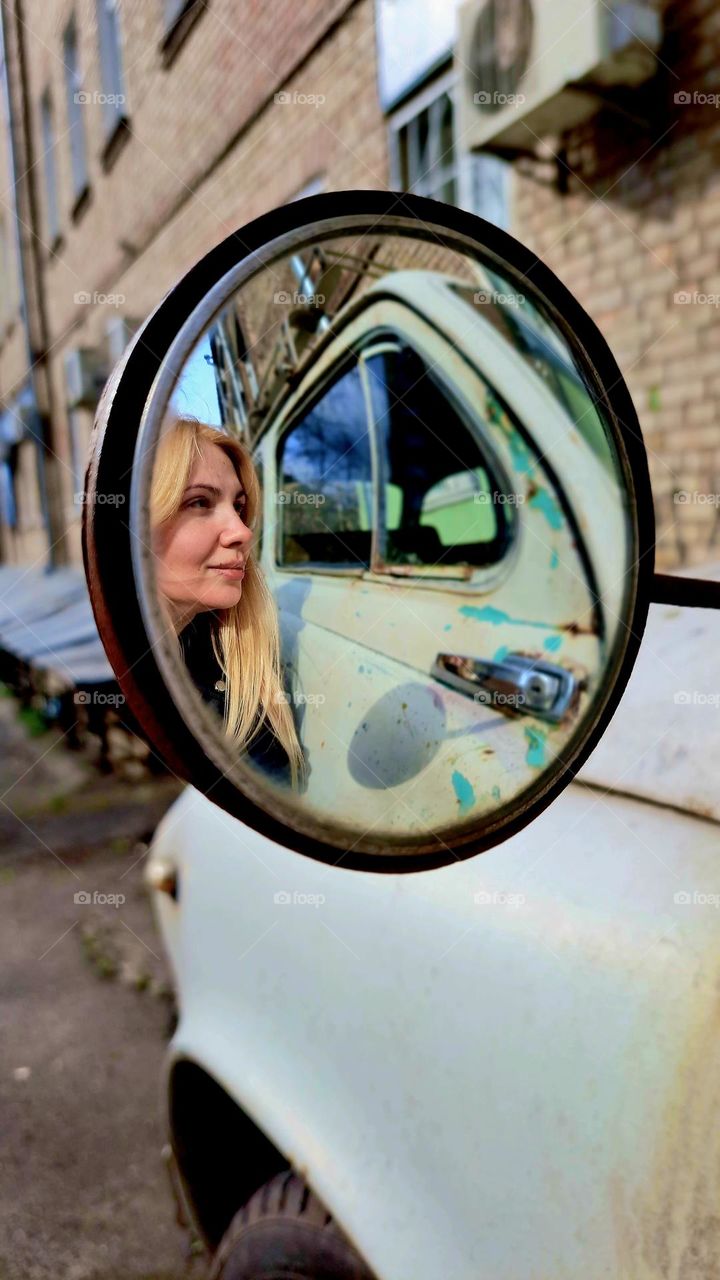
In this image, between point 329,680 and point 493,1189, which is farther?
point 493,1189

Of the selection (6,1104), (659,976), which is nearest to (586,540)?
(659,976)

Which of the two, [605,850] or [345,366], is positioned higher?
[345,366]

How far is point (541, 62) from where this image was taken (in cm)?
409

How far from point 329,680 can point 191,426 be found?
0.65ft

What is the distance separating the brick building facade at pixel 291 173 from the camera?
158 inches

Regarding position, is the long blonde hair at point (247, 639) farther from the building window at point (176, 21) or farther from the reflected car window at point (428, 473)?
the building window at point (176, 21)

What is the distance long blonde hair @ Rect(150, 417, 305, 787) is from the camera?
58cm

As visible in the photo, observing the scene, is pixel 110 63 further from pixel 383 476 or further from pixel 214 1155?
pixel 214 1155

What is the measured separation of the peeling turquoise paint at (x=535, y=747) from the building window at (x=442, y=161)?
470 cm

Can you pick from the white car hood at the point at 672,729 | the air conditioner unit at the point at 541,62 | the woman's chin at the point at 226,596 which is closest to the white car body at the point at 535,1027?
the white car hood at the point at 672,729

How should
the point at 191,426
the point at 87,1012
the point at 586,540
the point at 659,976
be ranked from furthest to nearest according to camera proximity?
the point at 87,1012
the point at 586,540
the point at 659,976
the point at 191,426

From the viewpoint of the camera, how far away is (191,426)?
0.58m

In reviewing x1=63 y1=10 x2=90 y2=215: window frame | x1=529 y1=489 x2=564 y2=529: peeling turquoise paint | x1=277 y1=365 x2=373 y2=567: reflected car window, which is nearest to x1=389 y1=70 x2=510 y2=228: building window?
x1=529 y1=489 x2=564 y2=529: peeling turquoise paint

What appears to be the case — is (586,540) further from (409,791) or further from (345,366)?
(409,791)
